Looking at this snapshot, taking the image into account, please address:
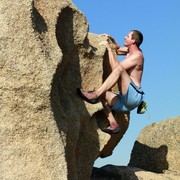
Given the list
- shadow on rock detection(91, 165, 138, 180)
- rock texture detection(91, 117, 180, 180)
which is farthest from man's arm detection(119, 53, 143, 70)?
rock texture detection(91, 117, 180, 180)

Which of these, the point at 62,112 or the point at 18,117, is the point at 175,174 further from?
the point at 18,117

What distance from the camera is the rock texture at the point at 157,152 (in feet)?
35.5

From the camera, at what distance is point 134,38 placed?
28.5ft

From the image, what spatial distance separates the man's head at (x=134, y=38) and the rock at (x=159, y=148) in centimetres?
361

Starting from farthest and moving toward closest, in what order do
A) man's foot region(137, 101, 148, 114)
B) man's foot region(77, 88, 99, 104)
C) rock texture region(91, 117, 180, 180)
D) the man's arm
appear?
rock texture region(91, 117, 180, 180)
man's foot region(137, 101, 148, 114)
the man's arm
man's foot region(77, 88, 99, 104)

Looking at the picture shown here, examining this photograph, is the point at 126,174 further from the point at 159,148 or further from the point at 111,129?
the point at 111,129

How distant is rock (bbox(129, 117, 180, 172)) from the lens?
11.4m

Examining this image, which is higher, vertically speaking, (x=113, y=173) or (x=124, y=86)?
(x=124, y=86)

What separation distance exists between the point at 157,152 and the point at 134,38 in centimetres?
386

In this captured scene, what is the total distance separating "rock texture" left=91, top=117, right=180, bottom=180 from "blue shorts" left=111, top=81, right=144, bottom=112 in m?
2.36

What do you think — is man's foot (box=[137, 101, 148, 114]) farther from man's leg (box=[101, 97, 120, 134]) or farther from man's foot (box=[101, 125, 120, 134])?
man's foot (box=[101, 125, 120, 134])

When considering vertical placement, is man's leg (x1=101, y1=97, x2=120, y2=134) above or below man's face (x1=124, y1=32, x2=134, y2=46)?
below

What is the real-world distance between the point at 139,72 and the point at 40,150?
2859mm

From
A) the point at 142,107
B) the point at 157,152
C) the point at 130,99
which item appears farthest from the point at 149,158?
the point at 130,99
